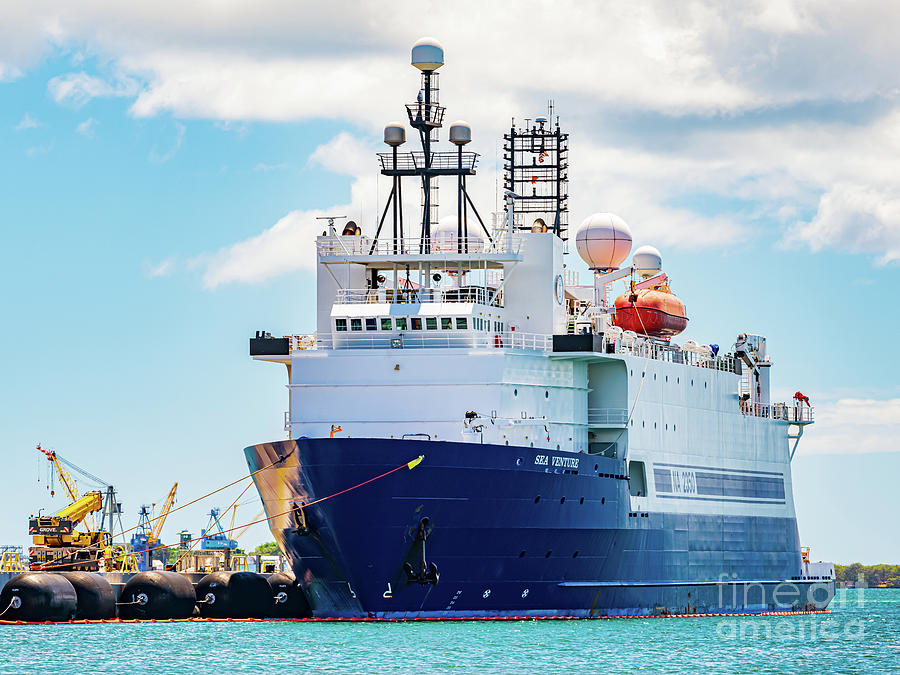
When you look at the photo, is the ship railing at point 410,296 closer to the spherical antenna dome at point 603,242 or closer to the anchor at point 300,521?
the anchor at point 300,521

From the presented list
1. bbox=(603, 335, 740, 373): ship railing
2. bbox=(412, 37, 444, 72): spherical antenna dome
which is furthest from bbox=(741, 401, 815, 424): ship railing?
bbox=(412, 37, 444, 72): spherical antenna dome

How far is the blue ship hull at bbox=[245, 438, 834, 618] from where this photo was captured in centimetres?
4553

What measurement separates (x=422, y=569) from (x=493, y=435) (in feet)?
15.4

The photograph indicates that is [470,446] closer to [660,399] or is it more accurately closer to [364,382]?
[364,382]

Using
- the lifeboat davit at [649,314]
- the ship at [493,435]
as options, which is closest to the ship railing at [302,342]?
the ship at [493,435]

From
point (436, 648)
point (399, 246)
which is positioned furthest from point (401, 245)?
point (436, 648)

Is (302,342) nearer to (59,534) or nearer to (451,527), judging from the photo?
(451,527)

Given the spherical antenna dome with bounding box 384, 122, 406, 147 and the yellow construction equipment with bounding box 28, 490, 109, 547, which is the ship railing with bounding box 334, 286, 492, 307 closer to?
the spherical antenna dome with bounding box 384, 122, 406, 147

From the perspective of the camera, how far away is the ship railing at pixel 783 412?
64.3 metres

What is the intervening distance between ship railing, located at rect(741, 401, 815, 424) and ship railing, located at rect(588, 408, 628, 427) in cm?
1185

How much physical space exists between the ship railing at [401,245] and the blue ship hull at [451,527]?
6935 mm

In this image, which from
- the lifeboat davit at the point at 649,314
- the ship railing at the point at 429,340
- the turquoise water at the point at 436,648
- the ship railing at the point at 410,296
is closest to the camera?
the turquoise water at the point at 436,648

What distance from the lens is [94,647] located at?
4559 centimetres

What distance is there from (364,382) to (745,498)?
1809 centimetres
